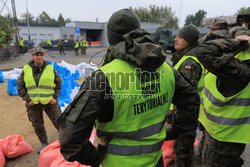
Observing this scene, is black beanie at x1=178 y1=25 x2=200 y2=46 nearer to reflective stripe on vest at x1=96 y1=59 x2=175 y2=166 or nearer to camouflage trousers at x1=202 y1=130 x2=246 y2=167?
camouflage trousers at x1=202 y1=130 x2=246 y2=167

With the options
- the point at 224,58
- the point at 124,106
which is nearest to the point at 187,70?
the point at 224,58

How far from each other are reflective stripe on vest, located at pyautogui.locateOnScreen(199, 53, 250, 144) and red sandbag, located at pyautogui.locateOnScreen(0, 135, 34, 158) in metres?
3.08

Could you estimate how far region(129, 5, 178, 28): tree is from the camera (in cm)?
3838

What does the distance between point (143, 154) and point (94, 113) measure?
0.46m

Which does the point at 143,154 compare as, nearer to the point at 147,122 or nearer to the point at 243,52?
the point at 147,122

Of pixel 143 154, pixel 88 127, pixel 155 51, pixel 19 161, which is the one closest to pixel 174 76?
pixel 155 51

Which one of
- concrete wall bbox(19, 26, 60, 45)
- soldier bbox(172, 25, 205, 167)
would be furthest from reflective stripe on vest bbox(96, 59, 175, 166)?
concrete wall bbox(19, 26, 60, 45)

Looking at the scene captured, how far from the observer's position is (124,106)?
102cm

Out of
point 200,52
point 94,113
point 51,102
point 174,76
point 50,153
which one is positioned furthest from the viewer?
point 51,102

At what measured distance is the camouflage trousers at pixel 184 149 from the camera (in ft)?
8.07

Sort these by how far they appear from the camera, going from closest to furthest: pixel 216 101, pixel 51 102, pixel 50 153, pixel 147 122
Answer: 1. pixel 147 122
2. pixel 216 101
3. pixel 50 153
4. pixel 51 102

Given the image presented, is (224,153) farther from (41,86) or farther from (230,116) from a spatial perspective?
(41,86)

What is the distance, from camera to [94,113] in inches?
37.9

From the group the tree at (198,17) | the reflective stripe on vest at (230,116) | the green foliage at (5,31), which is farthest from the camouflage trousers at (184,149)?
the tree at (198,17)
